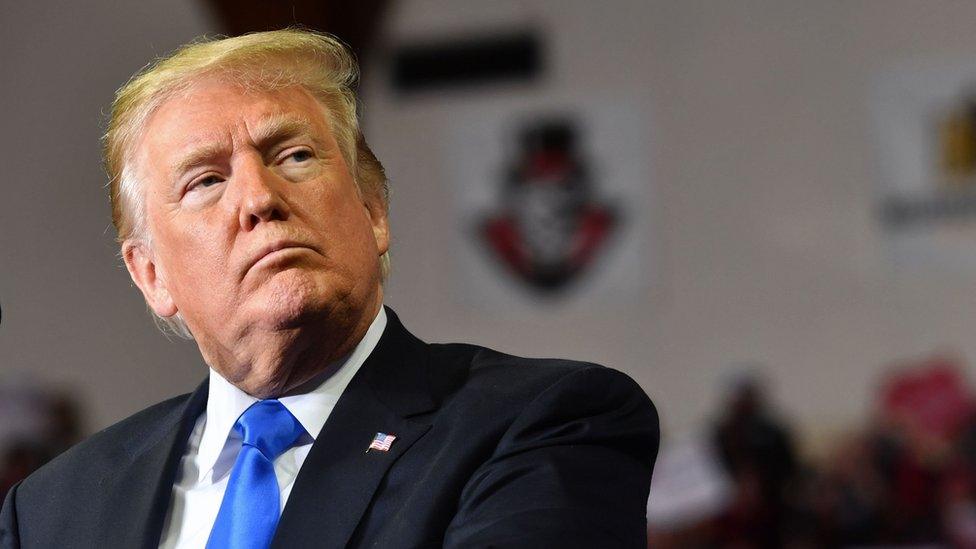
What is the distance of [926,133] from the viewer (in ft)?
27.4

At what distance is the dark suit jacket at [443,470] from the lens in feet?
6.23

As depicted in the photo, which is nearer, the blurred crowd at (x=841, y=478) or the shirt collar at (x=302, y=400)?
the shirt collar at (x=302, y=400)

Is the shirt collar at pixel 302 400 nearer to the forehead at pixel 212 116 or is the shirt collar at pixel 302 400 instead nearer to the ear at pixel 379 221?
the ear at pixel 379 221

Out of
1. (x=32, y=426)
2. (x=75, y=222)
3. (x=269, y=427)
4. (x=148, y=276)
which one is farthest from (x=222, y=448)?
(x=75, y=222)

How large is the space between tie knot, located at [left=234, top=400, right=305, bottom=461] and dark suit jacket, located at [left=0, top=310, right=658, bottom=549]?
0.30 feet

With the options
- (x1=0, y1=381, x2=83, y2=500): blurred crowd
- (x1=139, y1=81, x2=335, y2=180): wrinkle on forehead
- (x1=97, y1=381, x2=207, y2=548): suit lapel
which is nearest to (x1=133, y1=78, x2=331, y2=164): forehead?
(x1=139, y1=81, x2=335, y2=180): wrinkle on forehead

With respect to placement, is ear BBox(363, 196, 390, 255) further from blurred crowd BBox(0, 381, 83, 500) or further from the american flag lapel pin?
blurred crowd BBox(0, 381, 83, 500)

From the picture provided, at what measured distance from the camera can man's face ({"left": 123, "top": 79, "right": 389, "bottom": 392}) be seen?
217 centimetres

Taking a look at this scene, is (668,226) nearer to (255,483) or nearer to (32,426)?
(32,426)

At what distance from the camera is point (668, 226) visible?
29.0 feet

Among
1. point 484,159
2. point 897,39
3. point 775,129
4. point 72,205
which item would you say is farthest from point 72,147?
point 897,39

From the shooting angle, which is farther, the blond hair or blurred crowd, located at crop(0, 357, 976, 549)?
blurred crowd, located at crop(0, 357, 976, 549)

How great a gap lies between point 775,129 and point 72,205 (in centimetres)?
491

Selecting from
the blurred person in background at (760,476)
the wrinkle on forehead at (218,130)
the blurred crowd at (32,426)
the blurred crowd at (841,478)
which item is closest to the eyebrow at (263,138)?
the wrinkle on forehead at (218,130)
